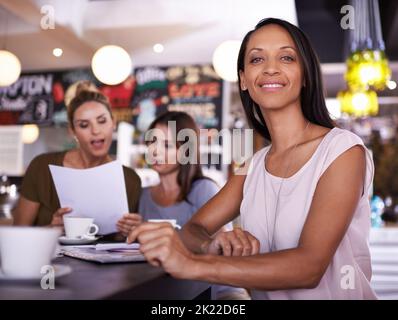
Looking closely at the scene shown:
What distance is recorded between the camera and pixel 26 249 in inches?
21.8

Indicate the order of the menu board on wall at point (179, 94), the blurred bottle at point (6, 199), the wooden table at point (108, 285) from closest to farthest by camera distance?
the wooden table at point (108, 285), the blurred bottle at point (6, 199), the menu board on wall at point (179, 94)

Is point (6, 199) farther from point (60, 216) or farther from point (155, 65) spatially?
point (60, 216)

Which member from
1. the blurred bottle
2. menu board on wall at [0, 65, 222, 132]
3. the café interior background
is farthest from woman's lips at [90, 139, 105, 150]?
menu board on wall at [0, 65, 222, 132]

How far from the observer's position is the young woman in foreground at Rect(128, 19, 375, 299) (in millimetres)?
654

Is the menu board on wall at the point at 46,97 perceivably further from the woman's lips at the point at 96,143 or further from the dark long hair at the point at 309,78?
the dark long hair at the point at 309,78

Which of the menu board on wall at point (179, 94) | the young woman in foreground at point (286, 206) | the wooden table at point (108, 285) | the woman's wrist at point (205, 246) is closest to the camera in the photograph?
the wooden table at point (108, 285)

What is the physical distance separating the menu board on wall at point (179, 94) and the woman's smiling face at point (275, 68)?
3.27 m

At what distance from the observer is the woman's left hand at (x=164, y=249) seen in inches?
24.1

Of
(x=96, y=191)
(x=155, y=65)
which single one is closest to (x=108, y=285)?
(x=96, y=191)

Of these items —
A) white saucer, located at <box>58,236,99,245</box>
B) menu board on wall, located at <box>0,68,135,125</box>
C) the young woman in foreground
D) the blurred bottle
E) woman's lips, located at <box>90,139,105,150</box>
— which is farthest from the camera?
menu board on wall, located at <box>0,68,135,125</box>

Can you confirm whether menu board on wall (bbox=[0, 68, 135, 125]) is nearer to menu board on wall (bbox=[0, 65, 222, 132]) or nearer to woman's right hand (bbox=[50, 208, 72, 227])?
menu board on wall (bbox=[0, 65, 222, 132])

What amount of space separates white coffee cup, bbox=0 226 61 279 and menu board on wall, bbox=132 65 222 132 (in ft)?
12.2

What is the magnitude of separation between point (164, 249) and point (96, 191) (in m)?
0.65

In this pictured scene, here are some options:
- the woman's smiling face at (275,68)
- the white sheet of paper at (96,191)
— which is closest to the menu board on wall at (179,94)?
the white sheet of paper at (96,191)
